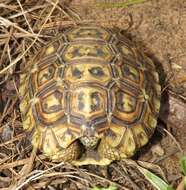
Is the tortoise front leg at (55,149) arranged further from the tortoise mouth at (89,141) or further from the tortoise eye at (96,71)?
the tortoise eye at (96,71)

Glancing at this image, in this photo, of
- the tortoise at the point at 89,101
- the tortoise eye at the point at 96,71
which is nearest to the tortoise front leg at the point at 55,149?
the tortoise at the point at 89,101

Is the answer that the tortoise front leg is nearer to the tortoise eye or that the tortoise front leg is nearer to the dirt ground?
the dirt ground

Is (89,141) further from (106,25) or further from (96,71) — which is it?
(106,25)

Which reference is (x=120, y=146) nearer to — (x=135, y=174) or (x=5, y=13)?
(x=135, y=174)

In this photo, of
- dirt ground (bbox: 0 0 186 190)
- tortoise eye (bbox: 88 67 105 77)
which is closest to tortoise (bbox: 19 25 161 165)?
tortoise eye (bbox: 88 67 105 77)

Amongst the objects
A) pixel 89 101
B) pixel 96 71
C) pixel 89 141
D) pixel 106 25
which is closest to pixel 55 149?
pixel 89 141
